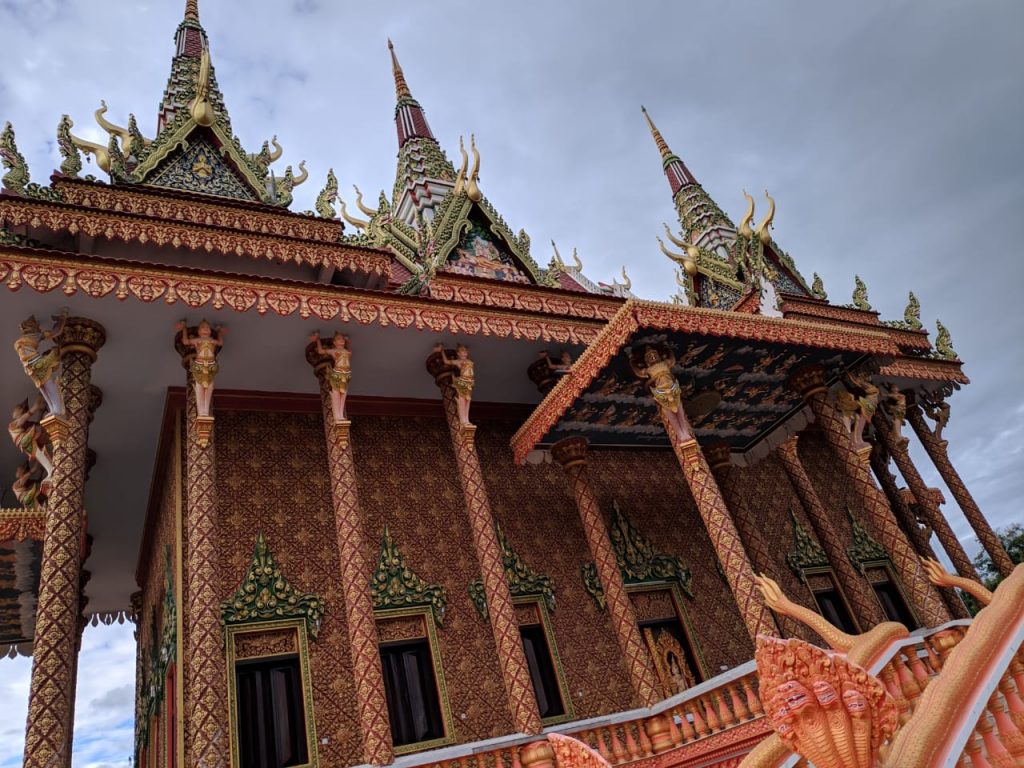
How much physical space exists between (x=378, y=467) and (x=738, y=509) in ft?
18.0

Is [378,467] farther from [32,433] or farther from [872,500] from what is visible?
[872,500]

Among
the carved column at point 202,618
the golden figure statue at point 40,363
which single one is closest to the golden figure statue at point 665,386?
the carved column at point 202,618

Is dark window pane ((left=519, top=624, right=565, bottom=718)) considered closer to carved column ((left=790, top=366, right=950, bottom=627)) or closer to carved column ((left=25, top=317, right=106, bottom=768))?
carved column ((left=790, top=366, right=950, bottom=627))

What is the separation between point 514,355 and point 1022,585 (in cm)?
667

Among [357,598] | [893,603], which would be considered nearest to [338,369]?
[357,598]

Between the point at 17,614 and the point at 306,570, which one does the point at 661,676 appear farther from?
the point at 17,614

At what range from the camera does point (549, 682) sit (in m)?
8.84

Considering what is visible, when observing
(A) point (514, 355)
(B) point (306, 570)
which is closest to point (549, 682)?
(B) point (306, 570)

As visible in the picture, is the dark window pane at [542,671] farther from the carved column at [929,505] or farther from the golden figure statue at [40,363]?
the carved column at [929,505]

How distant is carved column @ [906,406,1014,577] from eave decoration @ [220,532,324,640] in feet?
39.9

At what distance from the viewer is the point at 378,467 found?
948cm

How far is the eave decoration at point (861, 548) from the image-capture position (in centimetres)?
1374

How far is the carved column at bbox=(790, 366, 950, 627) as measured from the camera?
7.97 meters

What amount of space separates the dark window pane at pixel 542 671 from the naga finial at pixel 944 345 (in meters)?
11.1
